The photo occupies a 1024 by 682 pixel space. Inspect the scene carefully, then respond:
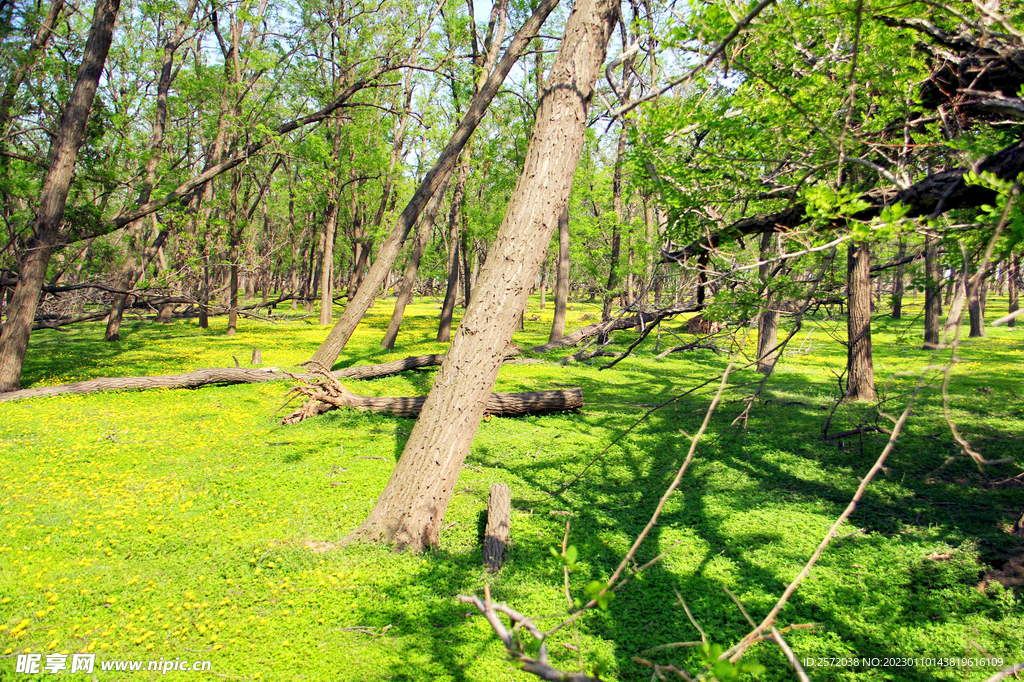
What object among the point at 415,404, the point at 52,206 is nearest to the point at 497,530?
the point at 415,404

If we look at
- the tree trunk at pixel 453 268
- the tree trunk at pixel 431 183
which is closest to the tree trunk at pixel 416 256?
the tree trunk at pixel 453 268

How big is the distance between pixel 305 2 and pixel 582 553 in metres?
24.0

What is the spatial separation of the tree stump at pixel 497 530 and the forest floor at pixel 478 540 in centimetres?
15

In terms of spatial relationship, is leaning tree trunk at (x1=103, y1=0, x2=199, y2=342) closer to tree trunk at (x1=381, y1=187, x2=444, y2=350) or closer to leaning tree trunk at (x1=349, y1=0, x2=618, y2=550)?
tree trunk at (x1=381, y1=187, x2=444, y2=350)

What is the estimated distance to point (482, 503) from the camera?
6844 millimetres

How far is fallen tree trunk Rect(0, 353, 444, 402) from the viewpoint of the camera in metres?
A: 10.7

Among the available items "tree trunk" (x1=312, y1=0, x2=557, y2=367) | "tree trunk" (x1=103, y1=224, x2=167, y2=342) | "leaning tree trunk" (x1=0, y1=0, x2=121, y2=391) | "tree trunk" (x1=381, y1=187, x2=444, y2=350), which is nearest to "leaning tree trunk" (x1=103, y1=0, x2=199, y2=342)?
"tree trunk" (x1=103, y1=224, x2=167, y2=342)

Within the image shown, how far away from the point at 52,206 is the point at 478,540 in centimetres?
1049

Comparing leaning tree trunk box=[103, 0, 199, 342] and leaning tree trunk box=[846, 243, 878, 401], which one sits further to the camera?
leaning tree trunk box=[103, 0, 199, 342]

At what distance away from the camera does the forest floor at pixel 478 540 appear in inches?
165

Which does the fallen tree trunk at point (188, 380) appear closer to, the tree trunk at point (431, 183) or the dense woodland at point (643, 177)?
the dense woodland at point (643, 177)

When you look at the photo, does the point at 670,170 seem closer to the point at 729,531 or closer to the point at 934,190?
the point at 934,190

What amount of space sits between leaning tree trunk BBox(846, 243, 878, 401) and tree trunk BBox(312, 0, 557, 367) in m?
6.51

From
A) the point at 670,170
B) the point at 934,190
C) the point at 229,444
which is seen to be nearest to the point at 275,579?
the point at 229,444
